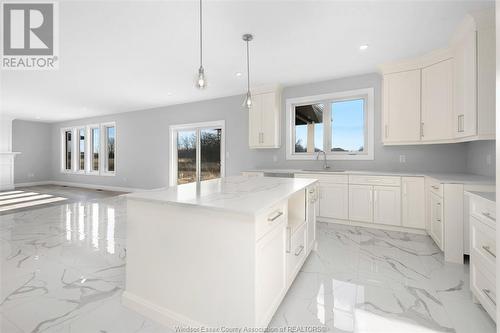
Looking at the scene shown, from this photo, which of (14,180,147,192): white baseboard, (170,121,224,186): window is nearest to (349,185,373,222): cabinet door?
(170,121,224,186): window

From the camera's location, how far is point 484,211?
5.33 feet

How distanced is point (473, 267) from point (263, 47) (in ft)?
10.5

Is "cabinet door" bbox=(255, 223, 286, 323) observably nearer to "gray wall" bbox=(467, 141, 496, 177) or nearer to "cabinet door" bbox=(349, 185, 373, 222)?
"cabinet door" bbox=(349, 185, 373, 222)

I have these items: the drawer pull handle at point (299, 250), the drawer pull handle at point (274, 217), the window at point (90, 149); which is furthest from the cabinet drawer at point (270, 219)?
the window at point (90, 149)

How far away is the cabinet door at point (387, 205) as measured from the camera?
331 centimetres

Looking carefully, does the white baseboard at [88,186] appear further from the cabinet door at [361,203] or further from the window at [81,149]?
the cabinet door at [361,203]

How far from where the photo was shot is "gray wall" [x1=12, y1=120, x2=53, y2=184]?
8305mm

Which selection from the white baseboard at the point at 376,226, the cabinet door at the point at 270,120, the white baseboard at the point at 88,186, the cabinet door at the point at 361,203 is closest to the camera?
the white baseboard at the point at 376,226

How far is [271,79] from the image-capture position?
4293mm

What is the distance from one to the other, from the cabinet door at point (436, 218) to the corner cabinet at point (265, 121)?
8.65ft

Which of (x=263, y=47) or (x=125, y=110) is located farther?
(x=125, y=110)

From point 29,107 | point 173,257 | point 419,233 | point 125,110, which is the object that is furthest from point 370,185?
point 29,107

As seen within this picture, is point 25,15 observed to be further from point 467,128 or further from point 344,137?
point 467,128

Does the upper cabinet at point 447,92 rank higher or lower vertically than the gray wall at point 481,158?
higher
